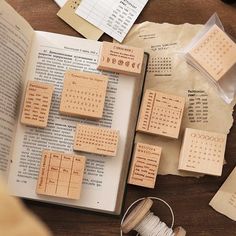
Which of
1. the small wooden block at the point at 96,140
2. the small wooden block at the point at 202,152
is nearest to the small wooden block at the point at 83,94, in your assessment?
the small wooden block at the point at 96,140

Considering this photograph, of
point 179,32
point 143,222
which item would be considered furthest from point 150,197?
point 179,32

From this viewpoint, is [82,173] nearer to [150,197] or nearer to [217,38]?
[150,197]

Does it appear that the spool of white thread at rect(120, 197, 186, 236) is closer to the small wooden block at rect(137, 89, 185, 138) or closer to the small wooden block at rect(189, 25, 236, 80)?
the small wooden block at rect(137, 89, 185, 138)

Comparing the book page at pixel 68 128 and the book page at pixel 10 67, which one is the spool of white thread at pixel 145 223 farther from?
the book page at pixel 10 67

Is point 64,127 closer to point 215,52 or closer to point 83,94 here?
point 83,94

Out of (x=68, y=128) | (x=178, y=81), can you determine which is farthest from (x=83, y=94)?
(x=178, y=81)

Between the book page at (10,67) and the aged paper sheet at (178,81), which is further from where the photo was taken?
the aged paper sheet at (178,81)
